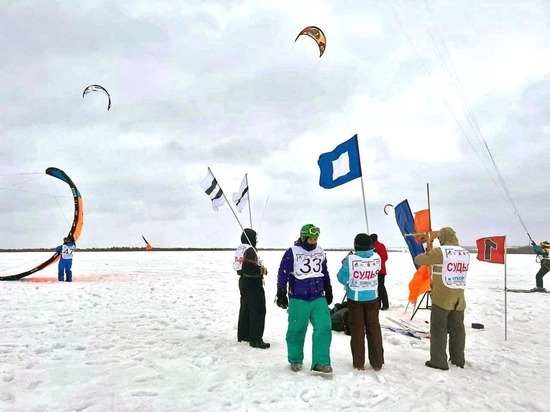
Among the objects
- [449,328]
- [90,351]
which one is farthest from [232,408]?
[449,328]

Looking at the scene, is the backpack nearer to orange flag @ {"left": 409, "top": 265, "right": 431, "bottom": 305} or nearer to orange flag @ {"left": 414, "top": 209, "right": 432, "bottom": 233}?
orange flag @ {"left": 409, "top": 265, "right": 431, "bottom": 305}

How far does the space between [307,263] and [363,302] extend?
1038 millimetres

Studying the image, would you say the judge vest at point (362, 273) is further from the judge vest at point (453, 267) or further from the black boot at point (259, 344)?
the black boot at point (259, 344)

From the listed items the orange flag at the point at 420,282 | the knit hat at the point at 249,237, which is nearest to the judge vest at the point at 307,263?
the knit hat at the point at 249,237

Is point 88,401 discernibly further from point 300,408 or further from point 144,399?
point 300,408

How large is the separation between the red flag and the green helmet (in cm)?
506

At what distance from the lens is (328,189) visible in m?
9.95

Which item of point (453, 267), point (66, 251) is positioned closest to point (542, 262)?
point (453, 267)

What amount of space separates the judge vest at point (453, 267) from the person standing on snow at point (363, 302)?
116 centimetres

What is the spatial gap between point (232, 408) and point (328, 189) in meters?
6.07

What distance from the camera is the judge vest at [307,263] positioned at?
6.27m

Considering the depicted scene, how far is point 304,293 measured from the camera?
623cm

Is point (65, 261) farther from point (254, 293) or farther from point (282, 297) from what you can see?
point (282, 297)

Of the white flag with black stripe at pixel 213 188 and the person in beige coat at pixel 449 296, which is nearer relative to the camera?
the person in beige coat at pixel 449 296
